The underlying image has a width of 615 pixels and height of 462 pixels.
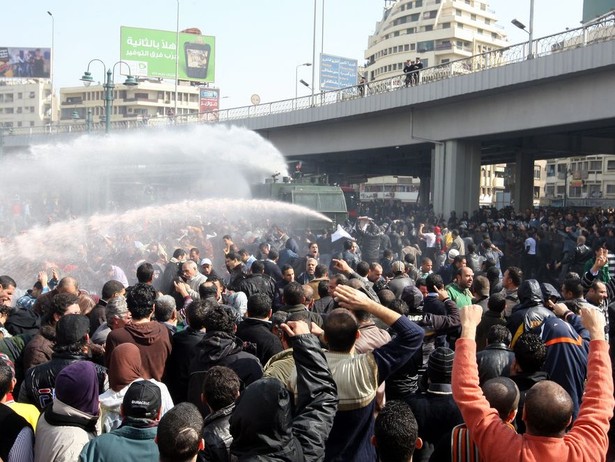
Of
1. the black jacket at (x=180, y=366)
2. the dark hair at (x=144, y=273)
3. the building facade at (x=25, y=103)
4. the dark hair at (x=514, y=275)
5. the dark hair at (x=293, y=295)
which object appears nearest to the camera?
the black jacket at (x=180, y=366)

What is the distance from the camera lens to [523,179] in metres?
40.8

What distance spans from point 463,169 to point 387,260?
1809cm

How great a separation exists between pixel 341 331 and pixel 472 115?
2589 centimetres

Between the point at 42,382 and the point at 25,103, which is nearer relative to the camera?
the point at 42,382

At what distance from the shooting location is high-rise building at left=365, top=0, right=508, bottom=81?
10688cm

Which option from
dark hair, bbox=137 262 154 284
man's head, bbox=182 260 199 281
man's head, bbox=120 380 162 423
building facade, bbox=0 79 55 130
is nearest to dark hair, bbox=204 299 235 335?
man's head, bbox=120 380 162 423

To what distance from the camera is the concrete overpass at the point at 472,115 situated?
22.8m

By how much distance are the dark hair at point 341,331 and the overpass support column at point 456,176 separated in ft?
89.5

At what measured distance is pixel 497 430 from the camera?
11.2 ft

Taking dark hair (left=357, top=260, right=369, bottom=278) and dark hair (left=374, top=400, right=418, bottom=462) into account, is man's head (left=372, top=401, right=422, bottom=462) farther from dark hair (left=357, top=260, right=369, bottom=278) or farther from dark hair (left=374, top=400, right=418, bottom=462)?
dark hair (left=357, top=260, right=369, bottom=278)

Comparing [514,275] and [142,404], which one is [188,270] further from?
[142,404]

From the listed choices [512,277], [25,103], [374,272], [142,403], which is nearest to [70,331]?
[142,403]

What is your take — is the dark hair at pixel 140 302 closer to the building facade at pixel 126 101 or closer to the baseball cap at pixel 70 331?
the baseball cap at pixel 70 331

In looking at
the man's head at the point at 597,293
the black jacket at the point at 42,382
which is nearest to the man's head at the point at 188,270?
the black jacket at the point at 42,382
